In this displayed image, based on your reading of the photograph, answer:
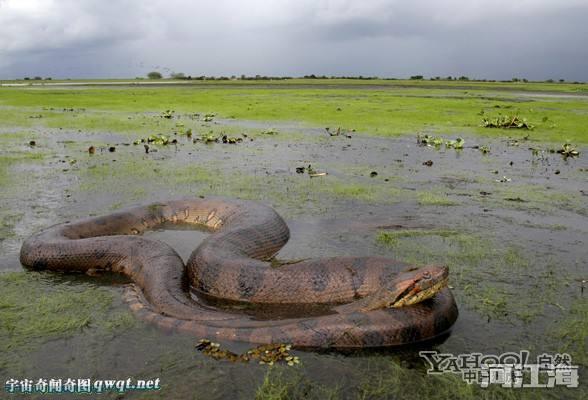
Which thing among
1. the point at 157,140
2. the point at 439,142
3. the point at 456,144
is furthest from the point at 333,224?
the point at 157,140

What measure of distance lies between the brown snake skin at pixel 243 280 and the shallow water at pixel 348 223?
22 centimetres

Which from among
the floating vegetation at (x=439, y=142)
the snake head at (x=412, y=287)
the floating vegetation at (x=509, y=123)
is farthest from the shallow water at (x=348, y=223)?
the floating vegetation at (x=509, y=123)

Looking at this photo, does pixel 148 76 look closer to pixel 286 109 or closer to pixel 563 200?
pixel 286 109

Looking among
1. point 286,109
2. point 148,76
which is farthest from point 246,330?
point 148,76

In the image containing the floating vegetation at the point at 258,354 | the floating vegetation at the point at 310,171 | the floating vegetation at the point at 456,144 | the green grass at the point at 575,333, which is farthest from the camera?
the floating vegetation at the point at 456,144

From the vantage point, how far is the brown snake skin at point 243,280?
5309mm

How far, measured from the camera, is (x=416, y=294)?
18.0ft

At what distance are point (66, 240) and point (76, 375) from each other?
3598 millimetres

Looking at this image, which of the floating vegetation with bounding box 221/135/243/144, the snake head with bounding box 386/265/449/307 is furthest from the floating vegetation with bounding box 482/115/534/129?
the snake head with bounding box 386/265/449/307

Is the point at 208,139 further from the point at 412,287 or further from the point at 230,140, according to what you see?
the point at 412,287

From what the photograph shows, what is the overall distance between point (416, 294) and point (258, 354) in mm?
1786

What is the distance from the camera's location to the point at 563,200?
1098cm

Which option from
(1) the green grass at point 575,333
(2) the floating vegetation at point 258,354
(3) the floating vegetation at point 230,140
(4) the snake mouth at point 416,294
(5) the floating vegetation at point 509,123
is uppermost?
(5) the floating vegetation at point 509,123

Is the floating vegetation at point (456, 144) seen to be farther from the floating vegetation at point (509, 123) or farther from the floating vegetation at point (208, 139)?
the floating vegetation at point (208, 139)
